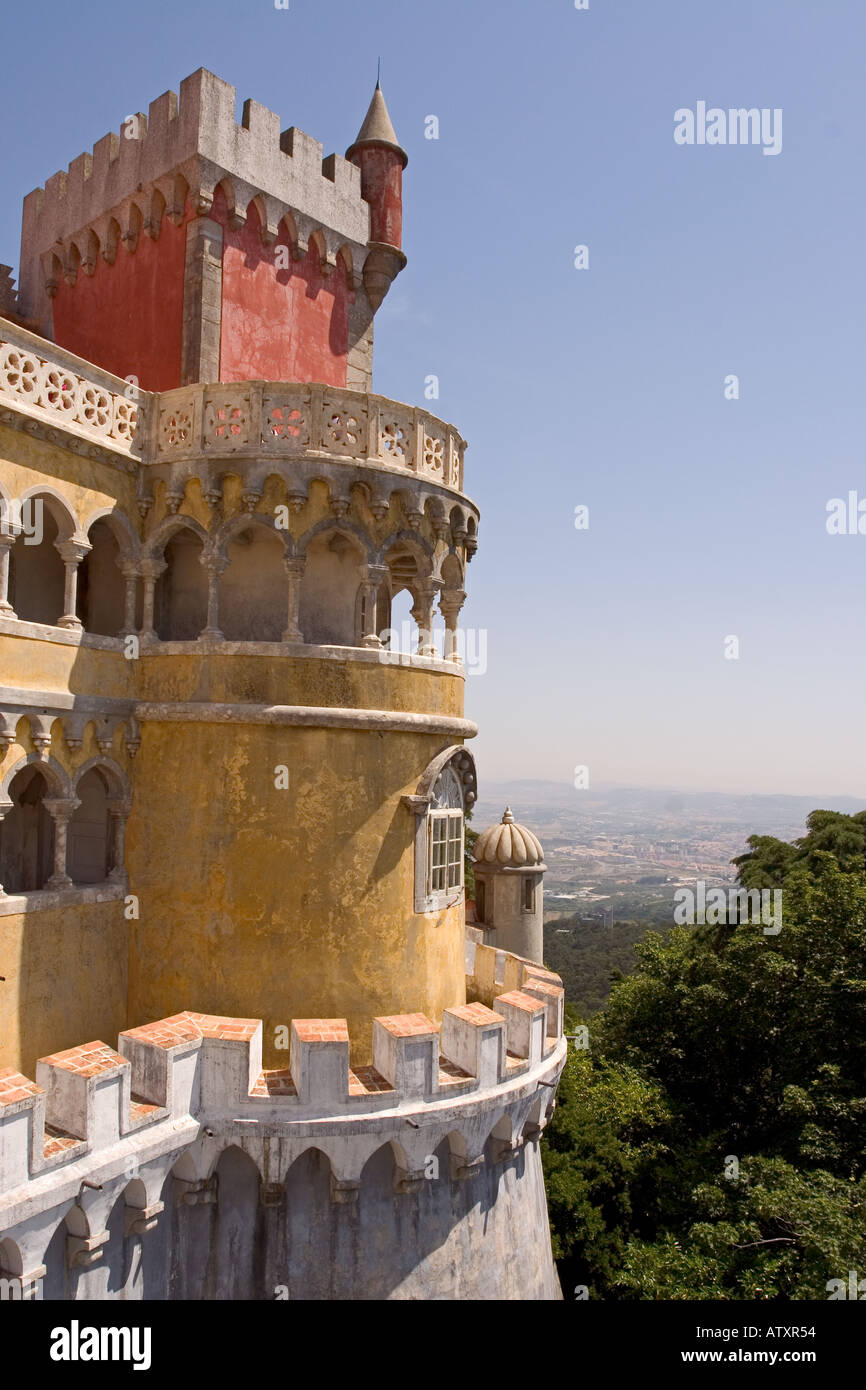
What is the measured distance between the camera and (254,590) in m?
14.5

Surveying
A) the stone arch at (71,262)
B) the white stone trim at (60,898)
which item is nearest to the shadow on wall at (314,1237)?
the white stone trim at (60,898)

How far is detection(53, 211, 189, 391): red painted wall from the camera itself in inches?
588

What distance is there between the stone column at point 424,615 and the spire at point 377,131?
9.55 m

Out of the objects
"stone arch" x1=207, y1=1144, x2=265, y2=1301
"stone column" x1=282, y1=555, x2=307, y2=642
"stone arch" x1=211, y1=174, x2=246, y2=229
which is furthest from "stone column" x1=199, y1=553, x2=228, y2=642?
"stone arch" x1=207, y1=1144, x2=265, y2=1301

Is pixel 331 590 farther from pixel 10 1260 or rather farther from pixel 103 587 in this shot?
pixel 10 1260

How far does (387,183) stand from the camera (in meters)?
18.1

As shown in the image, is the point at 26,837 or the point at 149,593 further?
the point at 26,837

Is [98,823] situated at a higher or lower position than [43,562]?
lower

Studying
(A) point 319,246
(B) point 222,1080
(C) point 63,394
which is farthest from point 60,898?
(A) point 319,246

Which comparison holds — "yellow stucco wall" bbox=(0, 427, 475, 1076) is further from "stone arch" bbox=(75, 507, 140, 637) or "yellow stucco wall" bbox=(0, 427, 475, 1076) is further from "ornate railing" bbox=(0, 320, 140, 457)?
"stone arch" bbox=(75, 507, 140, 637)

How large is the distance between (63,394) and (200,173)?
480 centimetres

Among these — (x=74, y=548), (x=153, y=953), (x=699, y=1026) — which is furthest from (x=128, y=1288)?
(x=699, y=1026)

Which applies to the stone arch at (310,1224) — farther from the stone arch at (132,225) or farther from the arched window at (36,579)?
the stone arch at (132,225)

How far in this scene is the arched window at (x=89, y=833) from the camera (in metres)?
14.2
